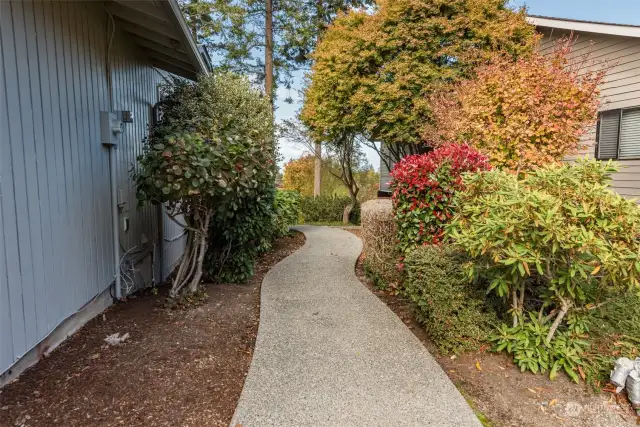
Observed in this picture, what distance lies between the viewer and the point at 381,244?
565cm

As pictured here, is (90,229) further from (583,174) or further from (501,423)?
(583,174)

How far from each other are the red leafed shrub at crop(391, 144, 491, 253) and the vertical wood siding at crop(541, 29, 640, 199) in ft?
14.1

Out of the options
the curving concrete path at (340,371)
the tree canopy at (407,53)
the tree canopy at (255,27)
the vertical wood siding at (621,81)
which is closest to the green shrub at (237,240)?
the curving concrete path at (340,371)

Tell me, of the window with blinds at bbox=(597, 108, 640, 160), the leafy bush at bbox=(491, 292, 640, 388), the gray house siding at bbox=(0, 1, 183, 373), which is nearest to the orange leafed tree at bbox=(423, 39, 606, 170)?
the window with blinds at bbox=(597, 108, 640, 160)

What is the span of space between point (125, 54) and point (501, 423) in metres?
5.87

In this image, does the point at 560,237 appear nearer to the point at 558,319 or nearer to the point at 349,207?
the point at 558,319

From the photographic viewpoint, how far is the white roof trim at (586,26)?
6875mm

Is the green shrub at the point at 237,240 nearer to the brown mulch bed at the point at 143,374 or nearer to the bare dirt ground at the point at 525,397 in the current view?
the brown mulch bed at the point at 143,374

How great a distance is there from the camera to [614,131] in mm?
7598

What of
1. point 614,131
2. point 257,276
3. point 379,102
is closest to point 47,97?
point 257,276

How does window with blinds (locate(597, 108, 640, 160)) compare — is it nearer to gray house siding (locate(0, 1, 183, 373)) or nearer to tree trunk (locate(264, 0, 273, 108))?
gray house siding (locate(0, 1, 183, 373))

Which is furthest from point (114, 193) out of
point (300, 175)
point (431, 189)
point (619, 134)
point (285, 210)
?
point (300, 175)

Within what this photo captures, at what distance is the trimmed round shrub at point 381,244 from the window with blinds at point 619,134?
199 inches

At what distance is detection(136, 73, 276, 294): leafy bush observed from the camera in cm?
408
